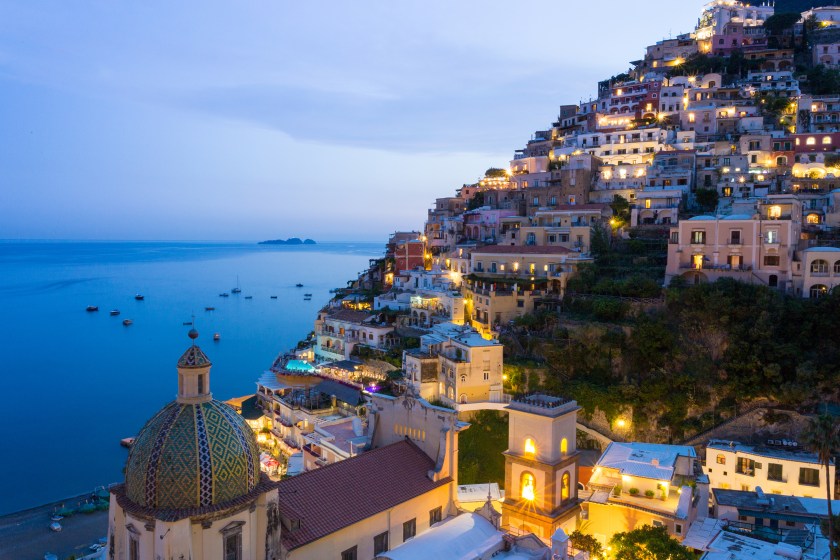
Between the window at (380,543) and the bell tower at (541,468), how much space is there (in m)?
6.50

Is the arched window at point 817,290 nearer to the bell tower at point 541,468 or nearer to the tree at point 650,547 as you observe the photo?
the bell tower at point 541,468

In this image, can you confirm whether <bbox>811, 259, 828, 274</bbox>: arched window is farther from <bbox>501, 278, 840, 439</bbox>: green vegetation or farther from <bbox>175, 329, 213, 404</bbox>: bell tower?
<bbox>175, 329, 213, 404</bbox>: bell tower

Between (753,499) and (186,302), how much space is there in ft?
387

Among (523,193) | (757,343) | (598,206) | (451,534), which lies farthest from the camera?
(523,193)

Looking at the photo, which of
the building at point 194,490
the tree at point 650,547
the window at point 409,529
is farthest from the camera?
the window at point 409,529

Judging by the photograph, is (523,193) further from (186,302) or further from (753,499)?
(186,302)

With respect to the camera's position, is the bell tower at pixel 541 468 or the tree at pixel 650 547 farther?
the bell tower at pixel 541 468

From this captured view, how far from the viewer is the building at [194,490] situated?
12281 millimetres

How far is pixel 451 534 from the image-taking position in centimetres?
1562

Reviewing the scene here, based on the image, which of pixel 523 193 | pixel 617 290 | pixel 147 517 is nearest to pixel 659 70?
pixel 523 193

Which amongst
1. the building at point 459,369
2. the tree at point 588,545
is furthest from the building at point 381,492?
the building at point 459,369

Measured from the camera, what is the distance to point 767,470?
86.9 ft

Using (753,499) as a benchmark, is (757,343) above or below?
above

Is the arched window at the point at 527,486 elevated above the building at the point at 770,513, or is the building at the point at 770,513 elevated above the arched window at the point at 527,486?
the arched window at the point at 527,486
